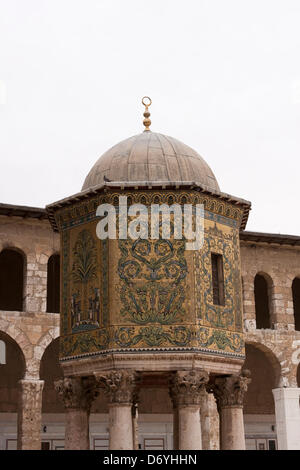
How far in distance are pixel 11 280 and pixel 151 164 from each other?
11071 millimetres

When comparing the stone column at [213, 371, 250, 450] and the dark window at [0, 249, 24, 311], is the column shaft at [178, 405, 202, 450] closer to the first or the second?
the stone column at [213, 371, 250, 450]

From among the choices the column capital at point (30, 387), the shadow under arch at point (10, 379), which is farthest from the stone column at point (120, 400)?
the shadow under arch at point (10, 379)

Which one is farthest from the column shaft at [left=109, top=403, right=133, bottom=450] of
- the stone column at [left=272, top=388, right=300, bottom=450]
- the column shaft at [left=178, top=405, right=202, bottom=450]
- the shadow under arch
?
the stone column at [left=272, top=388, right=300, bottom=450]

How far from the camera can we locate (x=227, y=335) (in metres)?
10.3

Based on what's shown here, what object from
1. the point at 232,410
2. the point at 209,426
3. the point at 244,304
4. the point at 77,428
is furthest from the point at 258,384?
the point at 77,428

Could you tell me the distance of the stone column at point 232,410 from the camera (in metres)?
10.3

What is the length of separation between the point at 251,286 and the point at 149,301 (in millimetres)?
10620

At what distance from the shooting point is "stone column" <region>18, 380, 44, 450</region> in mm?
16484

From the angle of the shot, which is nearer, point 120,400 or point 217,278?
point 120,400

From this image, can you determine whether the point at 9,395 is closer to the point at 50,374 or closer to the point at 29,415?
the point at 50,374

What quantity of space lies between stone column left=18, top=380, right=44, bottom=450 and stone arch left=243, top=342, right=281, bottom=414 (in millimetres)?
7447

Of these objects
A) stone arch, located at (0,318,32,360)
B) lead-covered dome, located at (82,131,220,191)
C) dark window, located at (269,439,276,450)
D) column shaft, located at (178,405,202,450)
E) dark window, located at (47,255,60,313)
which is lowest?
column shaft, located at (178,405,202,450)

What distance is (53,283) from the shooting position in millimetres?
20406

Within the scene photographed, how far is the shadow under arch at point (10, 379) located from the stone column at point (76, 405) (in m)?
9.00
